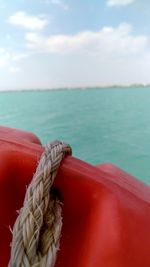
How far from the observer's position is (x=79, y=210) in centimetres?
59

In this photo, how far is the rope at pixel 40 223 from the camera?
47 centimetres

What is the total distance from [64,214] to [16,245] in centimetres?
14

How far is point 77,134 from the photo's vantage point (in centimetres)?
659

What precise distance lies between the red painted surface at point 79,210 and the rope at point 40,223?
34 mm

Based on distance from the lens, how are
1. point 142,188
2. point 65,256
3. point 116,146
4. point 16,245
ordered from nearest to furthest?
point 16,245 < point 65,256 < point 142,188 < point 116,146

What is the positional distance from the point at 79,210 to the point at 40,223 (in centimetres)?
11

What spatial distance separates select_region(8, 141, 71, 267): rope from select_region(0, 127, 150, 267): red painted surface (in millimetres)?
34

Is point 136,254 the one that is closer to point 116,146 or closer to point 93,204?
point 93,204

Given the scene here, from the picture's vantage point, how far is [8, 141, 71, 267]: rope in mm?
Result: 473

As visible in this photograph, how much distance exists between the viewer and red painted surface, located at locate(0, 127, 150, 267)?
569mm

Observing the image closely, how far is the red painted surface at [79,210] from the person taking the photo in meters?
0.57

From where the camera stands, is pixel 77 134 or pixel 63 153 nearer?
pixel 63 153

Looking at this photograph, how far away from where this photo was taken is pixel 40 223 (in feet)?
1.64

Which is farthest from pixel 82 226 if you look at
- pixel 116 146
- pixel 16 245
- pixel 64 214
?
pixel 116 146
